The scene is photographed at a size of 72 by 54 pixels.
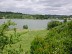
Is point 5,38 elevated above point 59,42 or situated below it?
above

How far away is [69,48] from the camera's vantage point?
8766 millimetres

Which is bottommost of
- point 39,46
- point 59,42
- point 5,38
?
point 39,46

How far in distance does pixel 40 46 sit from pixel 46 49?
80cm

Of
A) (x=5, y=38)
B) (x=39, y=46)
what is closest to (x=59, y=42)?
(x=39, y=46)

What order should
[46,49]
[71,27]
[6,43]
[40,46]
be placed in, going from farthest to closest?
[71,27]
[40,46]
[46,49]
[6,43]

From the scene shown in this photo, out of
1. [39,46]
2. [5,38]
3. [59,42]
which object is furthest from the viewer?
[39,46]

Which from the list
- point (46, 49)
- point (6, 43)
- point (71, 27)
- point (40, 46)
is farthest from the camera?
point (71, 27)

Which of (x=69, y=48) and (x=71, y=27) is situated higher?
(x=71, y=27)

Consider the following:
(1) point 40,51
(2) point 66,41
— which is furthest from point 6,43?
(2) point 66,41

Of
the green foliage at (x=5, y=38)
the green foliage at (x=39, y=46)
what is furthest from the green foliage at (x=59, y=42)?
the green foliage at (x=5, y=38)

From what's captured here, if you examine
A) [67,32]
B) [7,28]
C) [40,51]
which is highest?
[7,28]

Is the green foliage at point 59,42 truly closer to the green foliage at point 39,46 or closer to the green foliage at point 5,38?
the green foliage at point 39,46

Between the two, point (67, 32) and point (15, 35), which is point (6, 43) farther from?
point (67, 32)

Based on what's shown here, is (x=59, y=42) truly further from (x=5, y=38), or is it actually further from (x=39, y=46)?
(x=5, y=38)
